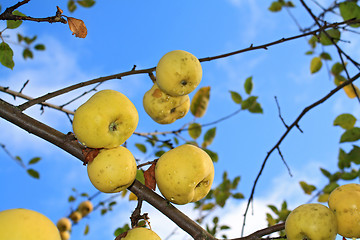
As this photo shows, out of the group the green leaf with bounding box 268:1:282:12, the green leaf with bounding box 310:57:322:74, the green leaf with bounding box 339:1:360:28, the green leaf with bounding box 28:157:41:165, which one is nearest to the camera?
the green leaf with bounding box 339:1:360:28

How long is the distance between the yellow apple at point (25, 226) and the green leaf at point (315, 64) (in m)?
3.47

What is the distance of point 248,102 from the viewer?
10.1 feet

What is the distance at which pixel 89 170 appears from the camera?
5.74ft

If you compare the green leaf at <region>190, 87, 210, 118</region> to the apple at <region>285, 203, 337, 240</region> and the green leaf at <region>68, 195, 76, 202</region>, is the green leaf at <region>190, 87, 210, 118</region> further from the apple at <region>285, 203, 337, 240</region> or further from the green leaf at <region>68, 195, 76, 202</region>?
the green leaf at <region>68, 195, 76, 202</region>

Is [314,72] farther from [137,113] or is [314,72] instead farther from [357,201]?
[137,113]

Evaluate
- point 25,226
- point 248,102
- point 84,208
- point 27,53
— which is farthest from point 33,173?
point 25,226

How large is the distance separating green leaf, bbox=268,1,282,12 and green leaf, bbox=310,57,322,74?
139 cm

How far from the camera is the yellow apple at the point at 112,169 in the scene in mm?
1673

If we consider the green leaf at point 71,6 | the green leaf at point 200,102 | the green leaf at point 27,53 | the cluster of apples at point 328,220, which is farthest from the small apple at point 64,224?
the cluster of apples at point 328,220

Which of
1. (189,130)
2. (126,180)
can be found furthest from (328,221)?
(189,130)

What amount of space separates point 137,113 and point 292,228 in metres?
1.04

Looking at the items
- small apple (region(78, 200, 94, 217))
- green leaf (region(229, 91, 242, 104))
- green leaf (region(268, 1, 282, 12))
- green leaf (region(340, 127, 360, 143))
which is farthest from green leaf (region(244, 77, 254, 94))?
small apple (region(78, 200, 94, 217))

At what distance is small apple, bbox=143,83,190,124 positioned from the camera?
231cm

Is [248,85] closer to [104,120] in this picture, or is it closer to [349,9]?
[349,9]
